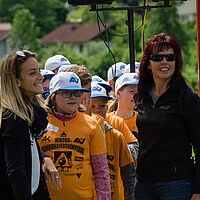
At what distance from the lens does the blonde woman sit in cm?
325

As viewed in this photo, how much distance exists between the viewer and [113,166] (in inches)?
185

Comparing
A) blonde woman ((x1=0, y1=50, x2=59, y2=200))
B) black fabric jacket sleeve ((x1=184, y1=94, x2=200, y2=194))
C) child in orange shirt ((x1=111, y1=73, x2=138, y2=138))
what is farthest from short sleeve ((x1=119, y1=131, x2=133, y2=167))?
blonde woman ((x1=0, y1=50, x2=59, y2=200))

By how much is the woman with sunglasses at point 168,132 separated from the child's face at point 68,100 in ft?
1.64

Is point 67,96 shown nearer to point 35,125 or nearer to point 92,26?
point 35,125

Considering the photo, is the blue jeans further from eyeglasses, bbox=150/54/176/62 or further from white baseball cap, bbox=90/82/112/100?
white baseball cap, bbox=90/82/112/100

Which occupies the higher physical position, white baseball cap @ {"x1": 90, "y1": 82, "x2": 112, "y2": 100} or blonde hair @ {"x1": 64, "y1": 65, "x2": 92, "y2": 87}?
blonde hair @ {"x1": 64, "y1": 65, "x2": 92, "y2": 87}

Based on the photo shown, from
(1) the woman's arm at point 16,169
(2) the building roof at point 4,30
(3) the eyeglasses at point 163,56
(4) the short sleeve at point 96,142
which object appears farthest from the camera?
(2) the building roof at point 4,30

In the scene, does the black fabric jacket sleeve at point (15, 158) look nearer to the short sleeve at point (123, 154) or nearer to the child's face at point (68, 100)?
the child's face at point (68, 100)

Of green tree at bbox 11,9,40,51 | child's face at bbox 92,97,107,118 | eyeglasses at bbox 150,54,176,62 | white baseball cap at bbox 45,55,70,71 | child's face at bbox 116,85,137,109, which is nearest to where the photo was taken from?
eyeglasses at bbox 150,54,176,62

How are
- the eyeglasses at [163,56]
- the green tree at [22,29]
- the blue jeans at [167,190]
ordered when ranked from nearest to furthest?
1. the blue jeans at [167,190]
2. the eyeglasses at [163,56]
3. the green tree at [22,29]

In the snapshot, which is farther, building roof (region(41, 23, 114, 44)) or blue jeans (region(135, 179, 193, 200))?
building roof (region(41, 23, 114, 44))

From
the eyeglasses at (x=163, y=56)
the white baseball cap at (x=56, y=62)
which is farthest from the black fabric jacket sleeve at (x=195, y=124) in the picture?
the white baseball cap at (x=56, y=62)

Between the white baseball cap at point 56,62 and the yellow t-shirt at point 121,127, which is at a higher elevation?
the white baseball cap at point 56,62

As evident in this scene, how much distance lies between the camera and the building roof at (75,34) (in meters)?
78.4
